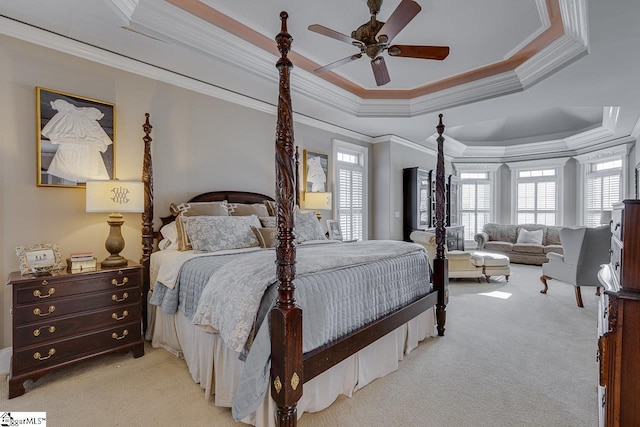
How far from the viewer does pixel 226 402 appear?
1.90 metres

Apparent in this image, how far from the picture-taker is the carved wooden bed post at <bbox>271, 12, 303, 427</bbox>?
1538 millimetres

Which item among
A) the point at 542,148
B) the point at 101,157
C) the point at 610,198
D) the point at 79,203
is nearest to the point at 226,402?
the point at 79,203

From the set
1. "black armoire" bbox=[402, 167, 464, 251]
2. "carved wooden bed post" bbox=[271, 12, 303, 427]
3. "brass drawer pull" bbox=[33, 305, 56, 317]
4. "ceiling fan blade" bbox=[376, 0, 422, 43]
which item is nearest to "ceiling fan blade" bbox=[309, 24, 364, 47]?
"ceiling fan blade" bbox=[376, 0, 422, 43]

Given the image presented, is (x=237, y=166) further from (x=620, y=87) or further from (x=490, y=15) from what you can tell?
(x=620, y=87)

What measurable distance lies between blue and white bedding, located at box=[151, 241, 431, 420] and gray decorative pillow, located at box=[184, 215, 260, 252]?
23cm

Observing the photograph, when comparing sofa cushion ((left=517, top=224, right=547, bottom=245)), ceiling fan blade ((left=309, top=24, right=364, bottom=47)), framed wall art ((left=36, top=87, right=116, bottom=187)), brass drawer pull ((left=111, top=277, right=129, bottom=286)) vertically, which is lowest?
brass drawer pull ((left=111, top=277, right=129, bottom=286))

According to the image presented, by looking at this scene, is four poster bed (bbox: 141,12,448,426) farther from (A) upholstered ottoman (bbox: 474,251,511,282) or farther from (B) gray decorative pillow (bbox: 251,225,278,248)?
(A) upholstered ottoman (bbox: 474,251,511,282)

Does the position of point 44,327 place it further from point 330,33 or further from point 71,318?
point 330,33

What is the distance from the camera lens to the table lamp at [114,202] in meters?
2.46

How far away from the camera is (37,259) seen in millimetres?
2191

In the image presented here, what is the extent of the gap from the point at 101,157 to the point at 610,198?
30.0 ft

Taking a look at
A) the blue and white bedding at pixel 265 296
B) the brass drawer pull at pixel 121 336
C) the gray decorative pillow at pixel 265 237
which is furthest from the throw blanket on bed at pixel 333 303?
the brass drawer pull at pixel 121 336

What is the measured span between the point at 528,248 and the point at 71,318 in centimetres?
819

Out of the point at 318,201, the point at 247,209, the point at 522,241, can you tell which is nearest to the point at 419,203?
the point at 318,201
